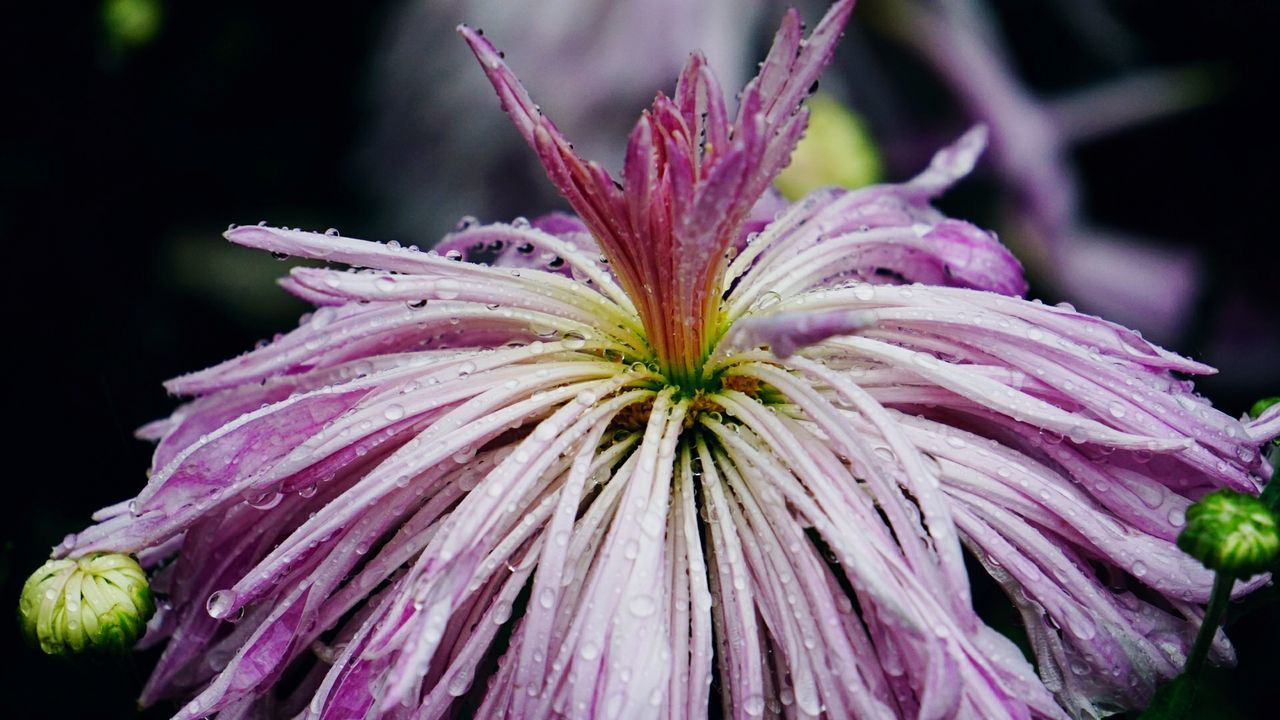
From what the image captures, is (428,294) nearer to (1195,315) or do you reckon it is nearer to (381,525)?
(381,525)

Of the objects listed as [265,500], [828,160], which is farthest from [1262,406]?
[828,160]

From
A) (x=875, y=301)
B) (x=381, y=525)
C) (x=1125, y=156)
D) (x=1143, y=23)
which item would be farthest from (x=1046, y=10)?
(x=381, y=525)

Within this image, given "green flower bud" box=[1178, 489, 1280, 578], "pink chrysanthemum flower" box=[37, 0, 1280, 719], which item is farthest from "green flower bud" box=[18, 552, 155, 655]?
"green flower bud" box=[1178, 489, 1280, 578]

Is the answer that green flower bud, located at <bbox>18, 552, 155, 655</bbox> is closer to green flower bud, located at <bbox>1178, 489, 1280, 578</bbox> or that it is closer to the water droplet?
the water droplet

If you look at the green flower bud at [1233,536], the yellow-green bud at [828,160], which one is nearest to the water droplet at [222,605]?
the green flower bud at [1233,536]

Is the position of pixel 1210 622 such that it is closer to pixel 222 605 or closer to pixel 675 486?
pixel 675 486

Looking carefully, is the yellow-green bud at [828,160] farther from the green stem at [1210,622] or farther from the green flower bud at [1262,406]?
the green stem at [1210,622]
